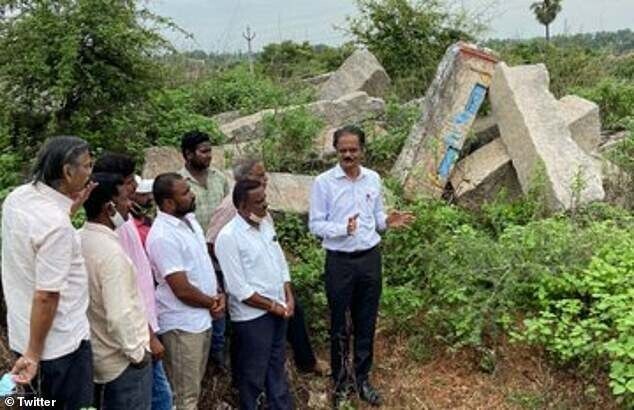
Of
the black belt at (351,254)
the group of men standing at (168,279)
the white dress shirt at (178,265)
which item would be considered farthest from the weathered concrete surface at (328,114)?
the white dress shirt at (178,265)

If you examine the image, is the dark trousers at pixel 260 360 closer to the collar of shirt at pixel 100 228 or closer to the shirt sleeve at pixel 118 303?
the shirt sleeve at pixel 118 303

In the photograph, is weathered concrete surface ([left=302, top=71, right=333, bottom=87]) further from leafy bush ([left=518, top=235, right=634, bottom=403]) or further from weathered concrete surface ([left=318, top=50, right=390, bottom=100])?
leafy bush ([left=518, top=235, right=634, bottom=403])

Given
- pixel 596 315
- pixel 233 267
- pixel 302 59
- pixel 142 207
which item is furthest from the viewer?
pixel 302 59

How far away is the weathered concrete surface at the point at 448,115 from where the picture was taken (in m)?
6.98

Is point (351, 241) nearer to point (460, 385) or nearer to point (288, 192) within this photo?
point (460, 385)

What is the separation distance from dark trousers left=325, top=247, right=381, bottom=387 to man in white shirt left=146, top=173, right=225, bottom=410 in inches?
33.5

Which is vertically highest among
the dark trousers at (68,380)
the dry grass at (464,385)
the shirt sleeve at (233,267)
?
the shirt sleeve at (233,267)

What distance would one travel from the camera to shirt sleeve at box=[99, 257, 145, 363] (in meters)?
3.12

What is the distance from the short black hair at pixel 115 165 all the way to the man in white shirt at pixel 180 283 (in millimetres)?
170

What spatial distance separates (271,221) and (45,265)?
5.35ft

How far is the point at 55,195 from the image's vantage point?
294 centimetres

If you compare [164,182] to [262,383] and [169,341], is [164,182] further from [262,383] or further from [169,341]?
[262,383]

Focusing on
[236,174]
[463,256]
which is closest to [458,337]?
[463,256]

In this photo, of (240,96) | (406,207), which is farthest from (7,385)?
(240,96)
